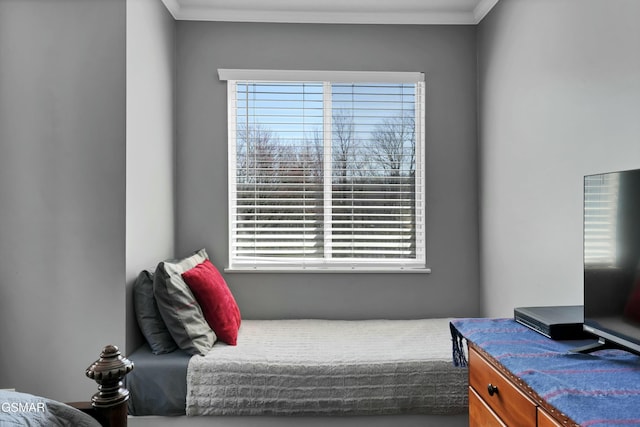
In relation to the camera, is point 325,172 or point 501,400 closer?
point 501,400

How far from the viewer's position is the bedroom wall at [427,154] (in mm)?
3004

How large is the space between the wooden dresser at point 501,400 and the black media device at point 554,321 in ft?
0.79

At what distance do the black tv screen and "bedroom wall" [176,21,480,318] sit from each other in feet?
5.29

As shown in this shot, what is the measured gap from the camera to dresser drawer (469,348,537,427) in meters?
1.18

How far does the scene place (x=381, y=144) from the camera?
121 inches

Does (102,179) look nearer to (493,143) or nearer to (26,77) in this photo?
(26,77)

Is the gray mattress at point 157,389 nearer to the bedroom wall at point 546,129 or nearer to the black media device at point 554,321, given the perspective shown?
the black media device at point 554,321

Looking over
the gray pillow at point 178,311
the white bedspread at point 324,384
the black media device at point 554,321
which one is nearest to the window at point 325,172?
the gray pillow at point 178,311

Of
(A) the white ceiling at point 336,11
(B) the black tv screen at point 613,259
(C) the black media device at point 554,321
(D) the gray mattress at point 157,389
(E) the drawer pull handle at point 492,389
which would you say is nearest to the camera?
(B) the black tv screen at point 613,259

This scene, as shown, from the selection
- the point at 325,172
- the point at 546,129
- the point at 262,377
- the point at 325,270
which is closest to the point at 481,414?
the point at 262,377

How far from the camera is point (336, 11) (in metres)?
2.96

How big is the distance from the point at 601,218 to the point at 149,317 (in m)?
2.06

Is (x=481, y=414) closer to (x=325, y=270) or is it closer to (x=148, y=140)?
(x=325, y=270)

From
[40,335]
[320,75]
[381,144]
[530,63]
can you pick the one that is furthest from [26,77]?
[530,63]
